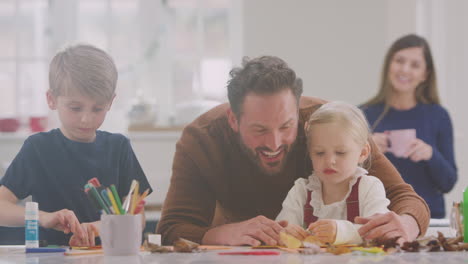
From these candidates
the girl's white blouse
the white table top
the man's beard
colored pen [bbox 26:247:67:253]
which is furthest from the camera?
the man's beard

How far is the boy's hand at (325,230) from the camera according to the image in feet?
5.25

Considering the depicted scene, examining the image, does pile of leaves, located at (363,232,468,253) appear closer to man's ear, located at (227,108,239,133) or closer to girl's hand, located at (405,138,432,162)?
man's ear, located at (227,108,239,133)

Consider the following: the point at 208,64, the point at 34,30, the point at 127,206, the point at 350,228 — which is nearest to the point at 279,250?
the point at 350,228

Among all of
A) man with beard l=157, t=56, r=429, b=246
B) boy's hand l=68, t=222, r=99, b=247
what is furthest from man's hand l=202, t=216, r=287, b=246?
boy's hand l=68, t=222, r=99, b=247

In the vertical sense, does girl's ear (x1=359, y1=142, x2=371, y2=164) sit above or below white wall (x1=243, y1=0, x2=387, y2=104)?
below

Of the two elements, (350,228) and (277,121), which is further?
(277,121)

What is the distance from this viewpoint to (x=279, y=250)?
154cm

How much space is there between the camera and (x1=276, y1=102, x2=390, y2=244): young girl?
1714 mm

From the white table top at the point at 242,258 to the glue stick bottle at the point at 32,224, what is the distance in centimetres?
12

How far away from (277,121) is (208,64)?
252 cm

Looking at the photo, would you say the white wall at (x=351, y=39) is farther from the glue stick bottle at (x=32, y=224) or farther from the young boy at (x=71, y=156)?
the glue stick bottle at (x=32, y=224)

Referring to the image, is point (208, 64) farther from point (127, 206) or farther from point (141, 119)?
point (127, 206)

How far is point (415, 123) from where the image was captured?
2.49 metres

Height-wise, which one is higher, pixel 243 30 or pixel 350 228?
pixel 243 30
